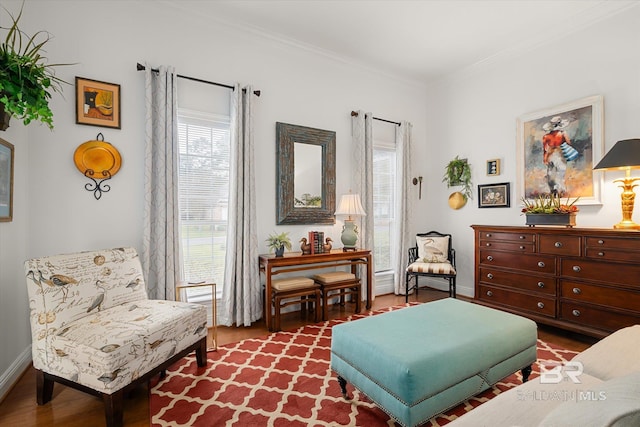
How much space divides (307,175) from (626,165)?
3038 millimetres

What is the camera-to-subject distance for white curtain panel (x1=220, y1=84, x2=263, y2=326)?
3.30 metres

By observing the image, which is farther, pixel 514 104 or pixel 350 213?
pixel 514 104

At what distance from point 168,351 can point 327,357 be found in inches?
49.4

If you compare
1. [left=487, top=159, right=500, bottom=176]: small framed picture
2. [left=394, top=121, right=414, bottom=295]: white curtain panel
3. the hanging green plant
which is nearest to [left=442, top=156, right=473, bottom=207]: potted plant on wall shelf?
the hanging green plant

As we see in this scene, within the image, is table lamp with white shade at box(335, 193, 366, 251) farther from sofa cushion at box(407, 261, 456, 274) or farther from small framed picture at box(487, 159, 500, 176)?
small framed picture at box(487, 159, 500, 176)

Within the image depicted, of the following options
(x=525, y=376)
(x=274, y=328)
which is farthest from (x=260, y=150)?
(x=525, y=376)

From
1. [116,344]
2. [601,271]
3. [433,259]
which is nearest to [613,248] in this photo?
[601,271]

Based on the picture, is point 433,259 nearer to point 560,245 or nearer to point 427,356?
point 560,245

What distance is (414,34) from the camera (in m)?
3.65

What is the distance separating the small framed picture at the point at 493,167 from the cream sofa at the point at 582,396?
2770mm

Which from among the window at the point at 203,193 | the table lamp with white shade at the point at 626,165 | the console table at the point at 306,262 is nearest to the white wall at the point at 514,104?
the table lamp with white shade at the point at 626,165

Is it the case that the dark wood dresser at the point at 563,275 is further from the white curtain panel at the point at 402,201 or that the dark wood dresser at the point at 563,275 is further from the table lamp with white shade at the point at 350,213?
the table lamp with white shade at the point at 350,213

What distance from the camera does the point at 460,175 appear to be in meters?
4.54

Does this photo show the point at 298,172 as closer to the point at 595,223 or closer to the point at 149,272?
the point at 149,272
